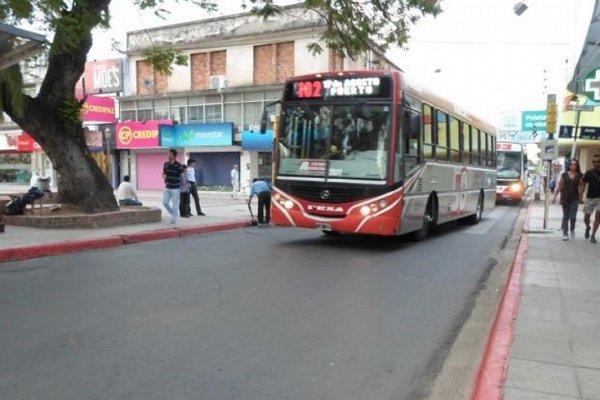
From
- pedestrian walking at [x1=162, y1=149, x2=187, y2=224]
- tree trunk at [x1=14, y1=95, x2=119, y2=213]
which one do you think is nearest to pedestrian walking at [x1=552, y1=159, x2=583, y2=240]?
pedestrian walking at [x1=162, y1=149, x2=187, y2=224]

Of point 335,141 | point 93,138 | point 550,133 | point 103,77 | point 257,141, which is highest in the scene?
point 103,77

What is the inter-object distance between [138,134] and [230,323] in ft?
99.8

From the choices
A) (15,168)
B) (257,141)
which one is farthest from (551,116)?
(15,168)

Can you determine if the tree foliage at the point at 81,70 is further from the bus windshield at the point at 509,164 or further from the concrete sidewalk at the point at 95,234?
the bus windshield at the point at 509,164

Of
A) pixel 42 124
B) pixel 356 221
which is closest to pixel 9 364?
pixel 356 221

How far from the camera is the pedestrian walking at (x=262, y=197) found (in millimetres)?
15555

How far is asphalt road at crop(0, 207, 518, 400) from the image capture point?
4324mm

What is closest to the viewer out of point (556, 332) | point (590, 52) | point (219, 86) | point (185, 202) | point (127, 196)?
point (556, 332)

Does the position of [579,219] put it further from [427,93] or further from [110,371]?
[110,371]

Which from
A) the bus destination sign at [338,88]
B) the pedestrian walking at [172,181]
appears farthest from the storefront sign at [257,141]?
the bus destination sign at [338,88]

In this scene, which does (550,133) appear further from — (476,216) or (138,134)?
(138,134)

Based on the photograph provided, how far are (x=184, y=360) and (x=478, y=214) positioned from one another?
50.1ft

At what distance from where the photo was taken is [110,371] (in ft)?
14.7

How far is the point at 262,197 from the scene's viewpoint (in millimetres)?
15656
